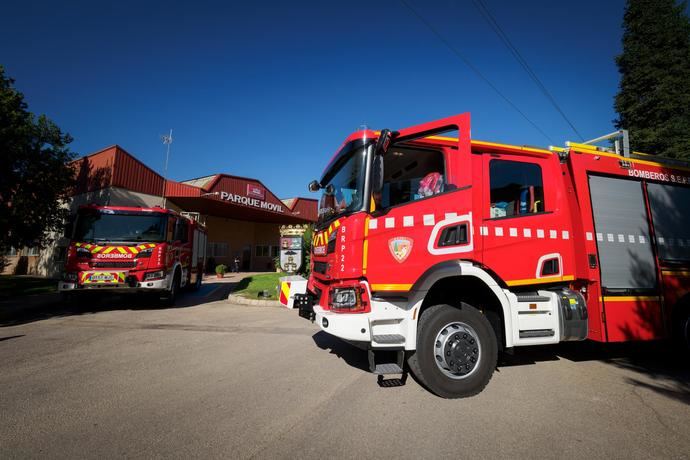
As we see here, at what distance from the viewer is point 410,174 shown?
3799mm

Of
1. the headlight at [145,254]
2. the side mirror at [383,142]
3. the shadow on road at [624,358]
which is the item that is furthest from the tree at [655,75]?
the headlight at [145,254]

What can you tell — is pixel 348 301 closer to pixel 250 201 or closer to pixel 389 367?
pixel 389 367

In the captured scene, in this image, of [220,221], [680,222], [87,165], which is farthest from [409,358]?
[220,221]

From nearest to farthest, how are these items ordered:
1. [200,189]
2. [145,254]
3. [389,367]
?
[389,367]
[145,254]
[200,189]

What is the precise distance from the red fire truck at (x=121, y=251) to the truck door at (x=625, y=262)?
30.1 ft

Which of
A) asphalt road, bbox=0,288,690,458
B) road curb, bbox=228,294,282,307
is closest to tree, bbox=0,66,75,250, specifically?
road curb, bbox=228,294,282,307

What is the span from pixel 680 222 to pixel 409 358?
14.5 feet

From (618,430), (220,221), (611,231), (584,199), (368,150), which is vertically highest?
(220,221)

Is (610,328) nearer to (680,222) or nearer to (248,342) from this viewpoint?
(680,222)

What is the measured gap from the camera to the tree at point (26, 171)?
35.6 feet

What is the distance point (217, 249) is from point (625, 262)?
28643 millimetres

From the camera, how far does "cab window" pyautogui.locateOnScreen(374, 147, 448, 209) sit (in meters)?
3.65

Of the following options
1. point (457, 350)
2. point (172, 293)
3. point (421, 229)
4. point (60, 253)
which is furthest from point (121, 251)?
point (60, 253)

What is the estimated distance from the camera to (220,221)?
29453 mm
